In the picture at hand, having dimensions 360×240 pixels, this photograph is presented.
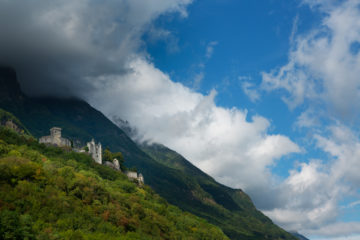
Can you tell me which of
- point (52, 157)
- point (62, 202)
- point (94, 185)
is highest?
point (52, 157)

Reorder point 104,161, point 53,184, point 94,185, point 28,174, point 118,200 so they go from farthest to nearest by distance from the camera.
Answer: point 104,161 < point 118,200 < point 94,185 < point 53,184 < point 28,174

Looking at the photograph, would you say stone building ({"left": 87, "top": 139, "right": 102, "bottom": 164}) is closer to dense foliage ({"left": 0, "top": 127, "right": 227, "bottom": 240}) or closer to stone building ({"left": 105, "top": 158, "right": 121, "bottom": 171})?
stone building ({"left": 105, "top": 158, "right": 121, "bottom": 171})

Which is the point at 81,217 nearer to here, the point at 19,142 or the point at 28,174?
the point at 28,174

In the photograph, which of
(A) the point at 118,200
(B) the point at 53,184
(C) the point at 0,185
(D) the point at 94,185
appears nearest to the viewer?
(C) the point at 0,185

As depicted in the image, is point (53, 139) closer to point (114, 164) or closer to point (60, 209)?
point (114, 164)

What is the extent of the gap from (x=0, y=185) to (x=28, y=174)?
742cm

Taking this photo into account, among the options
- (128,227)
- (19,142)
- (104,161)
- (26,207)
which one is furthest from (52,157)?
(26,207)

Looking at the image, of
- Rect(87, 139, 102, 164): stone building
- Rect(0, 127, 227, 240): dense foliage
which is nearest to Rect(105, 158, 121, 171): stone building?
Rect(87, 139, 102, 164): stone building

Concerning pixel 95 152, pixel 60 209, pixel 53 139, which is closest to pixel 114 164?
pixel 95 152

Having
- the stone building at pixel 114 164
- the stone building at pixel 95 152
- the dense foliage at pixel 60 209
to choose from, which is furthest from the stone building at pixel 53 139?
the dense foliage at pixel 60 209

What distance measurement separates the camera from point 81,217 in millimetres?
69812

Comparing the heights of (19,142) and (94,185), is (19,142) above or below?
above

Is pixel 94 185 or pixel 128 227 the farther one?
pixel 94 185

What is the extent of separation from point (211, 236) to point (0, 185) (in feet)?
293
